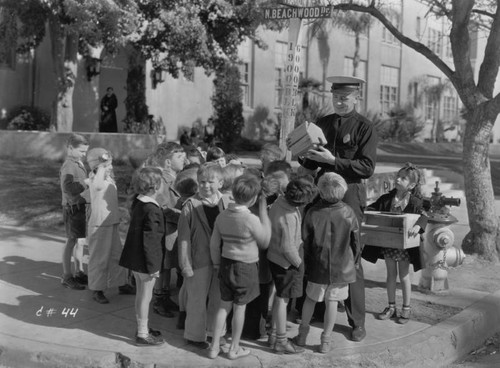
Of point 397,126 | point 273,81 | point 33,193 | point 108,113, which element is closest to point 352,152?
point 33,193

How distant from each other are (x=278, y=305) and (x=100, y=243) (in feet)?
6.77

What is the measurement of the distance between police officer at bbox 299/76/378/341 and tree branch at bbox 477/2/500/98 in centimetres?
368

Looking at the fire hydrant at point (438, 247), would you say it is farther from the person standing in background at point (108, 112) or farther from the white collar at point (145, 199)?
the person standing in background at point (108, 112)

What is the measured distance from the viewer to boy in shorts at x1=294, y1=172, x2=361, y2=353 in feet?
16.3

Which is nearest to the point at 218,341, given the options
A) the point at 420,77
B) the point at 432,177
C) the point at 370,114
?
the point at 432,177

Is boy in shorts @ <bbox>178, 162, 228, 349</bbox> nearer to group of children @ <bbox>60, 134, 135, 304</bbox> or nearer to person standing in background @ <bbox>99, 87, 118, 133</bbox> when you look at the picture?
group of children @ <bbox>60, 134, 135, 304</bbox>

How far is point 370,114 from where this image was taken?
3306 centimetres

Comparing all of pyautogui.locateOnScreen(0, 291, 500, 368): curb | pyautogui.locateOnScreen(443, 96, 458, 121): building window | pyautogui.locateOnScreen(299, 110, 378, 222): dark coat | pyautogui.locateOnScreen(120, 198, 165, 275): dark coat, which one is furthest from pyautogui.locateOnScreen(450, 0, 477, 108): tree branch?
pyautogui.locateOnScreen(443, 96, 458, 121): building window

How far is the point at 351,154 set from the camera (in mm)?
5500

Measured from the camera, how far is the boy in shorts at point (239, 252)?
15.5 ft

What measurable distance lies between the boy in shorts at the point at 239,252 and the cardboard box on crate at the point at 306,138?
0.73 m

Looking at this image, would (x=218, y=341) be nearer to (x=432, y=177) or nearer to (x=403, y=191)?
(x=403, y=191)

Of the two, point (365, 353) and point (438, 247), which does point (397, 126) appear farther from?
point (365, 353)

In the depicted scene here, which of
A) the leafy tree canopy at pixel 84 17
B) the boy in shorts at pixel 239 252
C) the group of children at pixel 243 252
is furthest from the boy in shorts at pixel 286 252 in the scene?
Result: the leafy tree canopy at pixel 84 17
